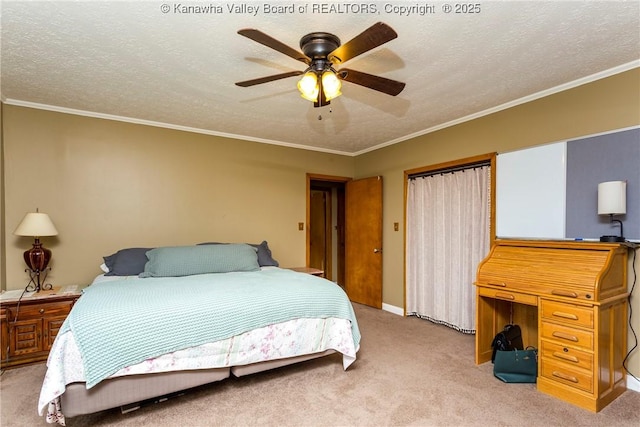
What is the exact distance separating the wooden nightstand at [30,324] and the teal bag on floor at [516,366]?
3727 millimetres

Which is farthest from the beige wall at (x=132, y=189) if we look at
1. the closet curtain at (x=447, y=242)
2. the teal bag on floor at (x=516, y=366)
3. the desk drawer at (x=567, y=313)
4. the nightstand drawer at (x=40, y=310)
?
the desk drawer at (x=567, y=313)

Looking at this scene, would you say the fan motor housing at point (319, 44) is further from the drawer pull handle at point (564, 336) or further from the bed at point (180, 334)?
the drawer pull handle at point (564, 336)

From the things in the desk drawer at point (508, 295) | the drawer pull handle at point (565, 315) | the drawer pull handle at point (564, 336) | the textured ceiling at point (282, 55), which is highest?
the textured ceiling at point (282, 55)

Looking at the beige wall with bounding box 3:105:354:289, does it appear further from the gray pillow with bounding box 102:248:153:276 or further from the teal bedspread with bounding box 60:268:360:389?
the teal bedspread with bounding box 60:268:360:389

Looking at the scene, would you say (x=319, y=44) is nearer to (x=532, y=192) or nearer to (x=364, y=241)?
(x=532, y=192)

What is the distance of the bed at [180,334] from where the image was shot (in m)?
1.92

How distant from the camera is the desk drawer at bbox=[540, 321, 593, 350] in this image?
2201mm

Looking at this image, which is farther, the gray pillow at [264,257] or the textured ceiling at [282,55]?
the gray pillow at [264,257]

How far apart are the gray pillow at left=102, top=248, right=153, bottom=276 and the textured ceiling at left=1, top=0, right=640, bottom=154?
59.3 inches

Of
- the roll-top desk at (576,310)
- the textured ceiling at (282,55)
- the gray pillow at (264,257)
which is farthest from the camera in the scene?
the gray pillow at (264,257)

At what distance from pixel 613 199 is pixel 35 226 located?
4759 millimetres

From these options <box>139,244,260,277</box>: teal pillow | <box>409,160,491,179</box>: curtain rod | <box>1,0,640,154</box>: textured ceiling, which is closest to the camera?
<box>1,0,640,154</box>: textured ceiling

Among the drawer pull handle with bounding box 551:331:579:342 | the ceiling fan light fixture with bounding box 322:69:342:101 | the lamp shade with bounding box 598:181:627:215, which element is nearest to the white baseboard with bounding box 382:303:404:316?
the drawer pull handle with bounding box 551:331:579:342

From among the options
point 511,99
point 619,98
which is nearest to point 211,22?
point 511,99
